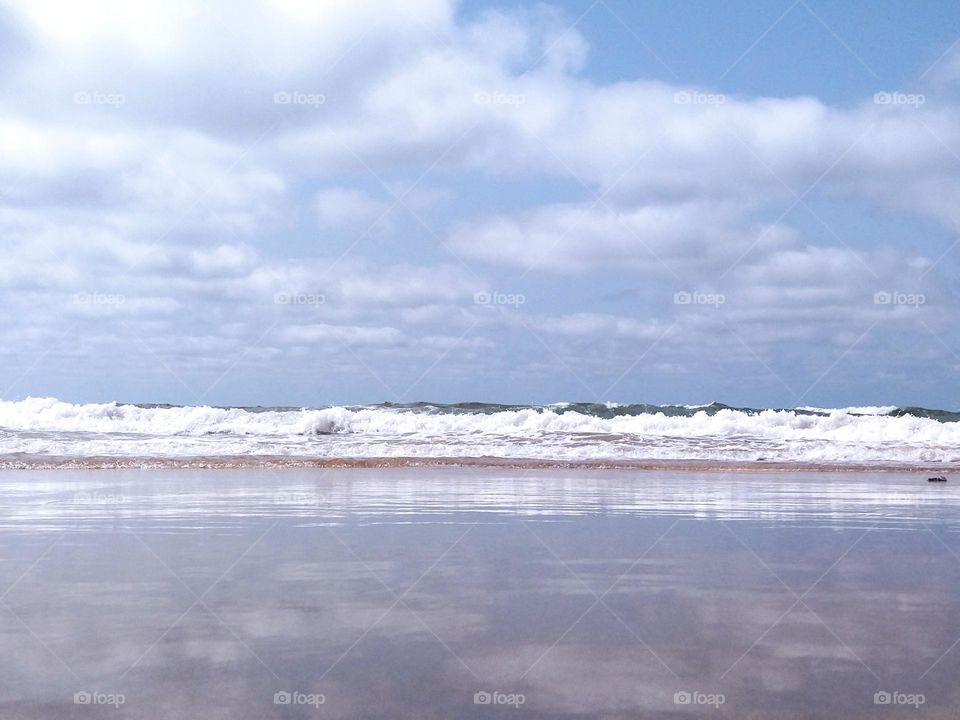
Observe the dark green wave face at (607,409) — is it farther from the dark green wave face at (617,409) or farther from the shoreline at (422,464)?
the shoreline at (422,464)

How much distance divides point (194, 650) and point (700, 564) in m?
4.26

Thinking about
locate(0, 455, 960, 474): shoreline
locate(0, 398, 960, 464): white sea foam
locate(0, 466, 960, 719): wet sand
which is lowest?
locate(0, 466, 960, 719): wet sand

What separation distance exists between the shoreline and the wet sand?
811 cm

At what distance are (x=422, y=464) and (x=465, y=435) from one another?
1060 centimetres

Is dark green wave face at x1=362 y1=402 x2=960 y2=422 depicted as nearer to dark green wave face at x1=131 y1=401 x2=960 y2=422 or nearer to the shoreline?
dark green wave face at x1=131 y1=401 x2=960 y2=422

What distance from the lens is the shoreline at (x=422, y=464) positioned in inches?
771

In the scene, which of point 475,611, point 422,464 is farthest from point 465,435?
point 475,611

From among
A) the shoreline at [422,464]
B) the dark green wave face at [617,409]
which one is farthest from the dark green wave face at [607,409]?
the shoreline at [422,464]

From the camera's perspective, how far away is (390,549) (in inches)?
317

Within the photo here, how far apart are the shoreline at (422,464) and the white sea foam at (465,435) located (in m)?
1.44

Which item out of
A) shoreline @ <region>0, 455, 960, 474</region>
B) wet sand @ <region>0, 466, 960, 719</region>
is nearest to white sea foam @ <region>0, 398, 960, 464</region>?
shoreline @ <region>0, 455, 960, 474</region>

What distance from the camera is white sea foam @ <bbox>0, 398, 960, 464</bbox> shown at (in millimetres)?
24312

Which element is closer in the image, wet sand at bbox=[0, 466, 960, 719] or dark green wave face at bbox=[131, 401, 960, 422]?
wet sand at bbox=[0, 466, 960, 719]

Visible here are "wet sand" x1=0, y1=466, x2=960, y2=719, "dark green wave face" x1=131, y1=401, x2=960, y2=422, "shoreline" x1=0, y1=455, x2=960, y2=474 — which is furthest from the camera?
"dark green wave face" x1=131, y1=401, x2=960, y2=422
